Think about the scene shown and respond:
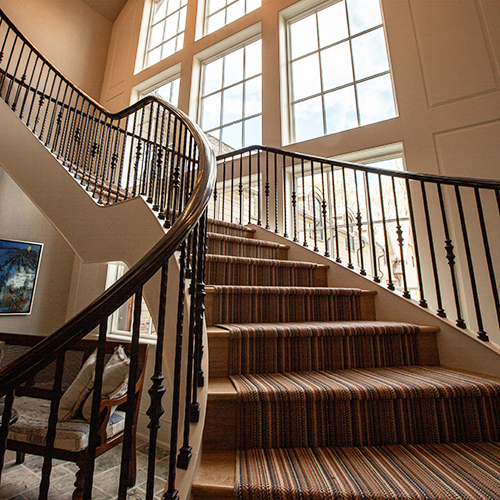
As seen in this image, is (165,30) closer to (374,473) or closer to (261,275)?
(261,275)

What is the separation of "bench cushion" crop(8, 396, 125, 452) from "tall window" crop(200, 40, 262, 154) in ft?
12.2

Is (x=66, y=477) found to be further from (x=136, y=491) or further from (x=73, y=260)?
(x=73, y=260)

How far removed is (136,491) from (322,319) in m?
2.11

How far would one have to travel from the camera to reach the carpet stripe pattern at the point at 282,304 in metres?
1.59

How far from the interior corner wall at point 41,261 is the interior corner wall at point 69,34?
2.81 meters

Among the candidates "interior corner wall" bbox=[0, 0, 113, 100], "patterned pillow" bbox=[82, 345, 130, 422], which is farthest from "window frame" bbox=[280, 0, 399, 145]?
"interior corner wall" bbox=[0, 0, 113, 100]

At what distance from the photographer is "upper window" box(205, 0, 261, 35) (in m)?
4.80

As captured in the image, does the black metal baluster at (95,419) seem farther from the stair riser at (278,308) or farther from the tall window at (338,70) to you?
the tall window at (338,70)

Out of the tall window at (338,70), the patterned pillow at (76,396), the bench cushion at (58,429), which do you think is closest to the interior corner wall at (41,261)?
the bench cushion at (58,429)

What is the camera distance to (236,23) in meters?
4.71

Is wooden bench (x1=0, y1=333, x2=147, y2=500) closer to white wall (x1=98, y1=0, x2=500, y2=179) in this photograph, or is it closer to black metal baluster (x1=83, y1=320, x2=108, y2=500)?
black metal baluster (x1=83, y1=320, x2=108, y2=500)

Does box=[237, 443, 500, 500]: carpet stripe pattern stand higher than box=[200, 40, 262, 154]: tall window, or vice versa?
box=[200, 40, 262, 154]: tall window

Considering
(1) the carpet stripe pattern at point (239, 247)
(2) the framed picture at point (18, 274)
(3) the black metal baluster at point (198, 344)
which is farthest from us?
(2) the framed picture at point (18, 274)

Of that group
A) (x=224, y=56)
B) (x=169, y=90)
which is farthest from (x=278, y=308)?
(x=169, y=90)
